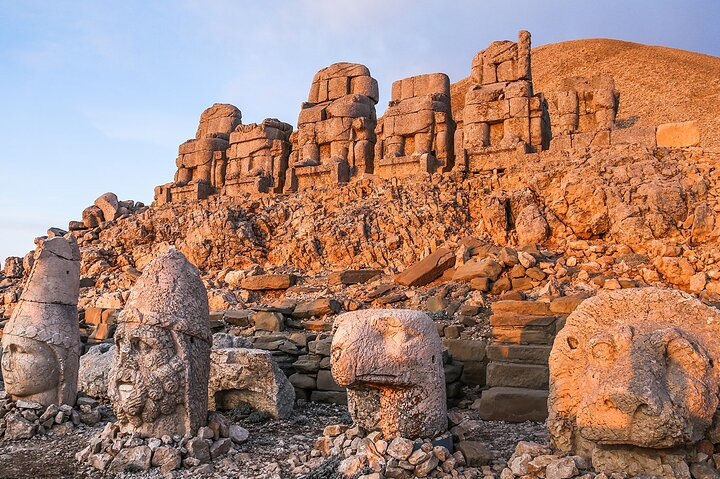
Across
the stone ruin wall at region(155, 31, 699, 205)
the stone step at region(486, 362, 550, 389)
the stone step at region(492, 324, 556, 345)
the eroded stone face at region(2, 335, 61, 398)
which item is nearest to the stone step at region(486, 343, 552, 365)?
the stone step at region(486, 362, 550, 389)

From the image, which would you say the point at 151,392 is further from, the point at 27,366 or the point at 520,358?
the point at 520,358

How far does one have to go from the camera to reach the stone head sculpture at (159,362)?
4781 mm

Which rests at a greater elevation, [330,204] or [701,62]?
[701,62]

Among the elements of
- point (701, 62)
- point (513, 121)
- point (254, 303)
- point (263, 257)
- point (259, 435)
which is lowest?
point (259, 435)

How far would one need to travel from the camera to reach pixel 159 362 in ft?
15.8

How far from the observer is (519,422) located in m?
5.59

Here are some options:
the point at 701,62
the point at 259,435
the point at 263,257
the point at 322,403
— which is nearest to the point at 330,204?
the point at 263,257

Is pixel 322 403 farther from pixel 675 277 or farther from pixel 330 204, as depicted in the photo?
pixel 330 204

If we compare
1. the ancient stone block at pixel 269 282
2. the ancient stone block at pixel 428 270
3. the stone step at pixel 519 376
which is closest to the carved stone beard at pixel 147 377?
the stone step at pixel 519 376

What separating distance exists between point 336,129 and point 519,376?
11682mm

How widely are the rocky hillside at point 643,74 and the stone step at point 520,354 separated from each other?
2955 centimetres

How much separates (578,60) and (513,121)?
42.9 metres

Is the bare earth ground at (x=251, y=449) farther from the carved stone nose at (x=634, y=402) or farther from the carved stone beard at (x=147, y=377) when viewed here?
the carved stone nose at (x=634, y=402)

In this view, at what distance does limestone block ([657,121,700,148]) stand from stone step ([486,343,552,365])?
7552 millimetres
